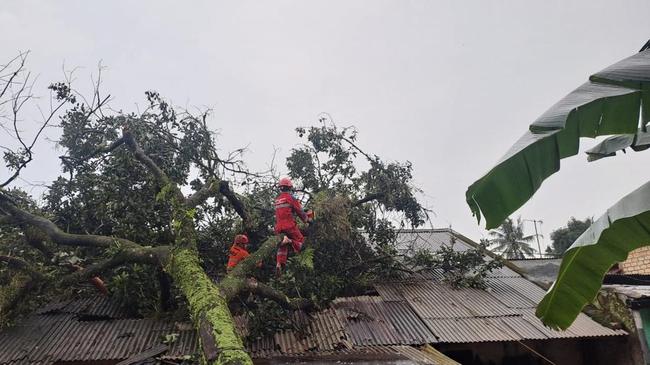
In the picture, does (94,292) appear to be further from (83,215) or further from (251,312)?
(251,312)

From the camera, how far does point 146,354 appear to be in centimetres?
484

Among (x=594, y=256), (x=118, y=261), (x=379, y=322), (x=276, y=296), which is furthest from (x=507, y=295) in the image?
(x=118, y=261)

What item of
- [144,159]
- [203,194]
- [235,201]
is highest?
[144,159]

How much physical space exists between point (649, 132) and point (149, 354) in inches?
191

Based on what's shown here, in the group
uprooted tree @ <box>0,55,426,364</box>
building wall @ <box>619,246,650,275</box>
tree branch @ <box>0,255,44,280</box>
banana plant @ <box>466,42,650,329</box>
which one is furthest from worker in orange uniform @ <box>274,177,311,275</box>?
building wall @ <box>619,246,650,275</box>

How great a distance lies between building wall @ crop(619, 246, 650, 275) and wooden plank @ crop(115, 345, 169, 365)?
26.6 feet

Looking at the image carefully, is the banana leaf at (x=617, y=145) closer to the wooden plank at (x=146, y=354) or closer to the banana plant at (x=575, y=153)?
the banana plant at (x=575, y=153)

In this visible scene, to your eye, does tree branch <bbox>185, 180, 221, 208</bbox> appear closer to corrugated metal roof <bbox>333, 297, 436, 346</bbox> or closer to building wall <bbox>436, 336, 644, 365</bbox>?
corrugated metal roof <bbox>333, 297, 436, 346</bbox>

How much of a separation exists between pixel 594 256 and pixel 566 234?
89.8 ft

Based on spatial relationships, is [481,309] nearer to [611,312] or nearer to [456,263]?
[456,263]

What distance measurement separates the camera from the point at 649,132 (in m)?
2.99

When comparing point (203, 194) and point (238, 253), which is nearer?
point (203, 194)

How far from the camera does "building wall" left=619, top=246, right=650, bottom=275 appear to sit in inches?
332

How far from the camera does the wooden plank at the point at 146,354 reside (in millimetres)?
4617
